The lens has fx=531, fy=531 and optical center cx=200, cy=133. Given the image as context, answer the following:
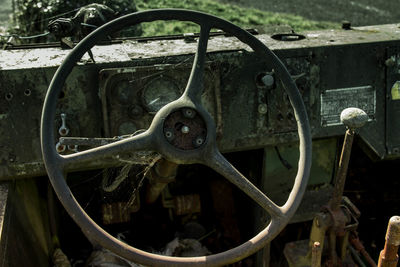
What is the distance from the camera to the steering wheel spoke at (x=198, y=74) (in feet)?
7.17

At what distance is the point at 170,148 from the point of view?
2.08 metres

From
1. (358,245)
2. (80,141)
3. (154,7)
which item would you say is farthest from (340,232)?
(154,7)

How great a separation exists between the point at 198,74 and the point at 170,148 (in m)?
0.36

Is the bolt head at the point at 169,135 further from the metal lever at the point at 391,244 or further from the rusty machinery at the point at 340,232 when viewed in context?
the metal lever at the point at 391,244

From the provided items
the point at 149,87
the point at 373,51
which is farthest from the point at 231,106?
→ the point at 373,51

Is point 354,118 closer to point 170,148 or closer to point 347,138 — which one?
point 347,138

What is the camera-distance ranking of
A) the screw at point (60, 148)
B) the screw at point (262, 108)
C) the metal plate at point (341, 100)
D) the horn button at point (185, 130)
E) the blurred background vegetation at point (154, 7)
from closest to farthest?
the horn button at point (185, 130)
the screw at point (60, 148)
the screw at point (262, 108)
the metal plate at point (341, 100)
the blurred background vegetation at point (154, 7)

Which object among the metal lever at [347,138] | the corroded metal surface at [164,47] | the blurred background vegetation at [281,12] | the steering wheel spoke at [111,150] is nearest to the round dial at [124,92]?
the corroded metal surface at [164,47]

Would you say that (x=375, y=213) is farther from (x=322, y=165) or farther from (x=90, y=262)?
(x=90, y=262)

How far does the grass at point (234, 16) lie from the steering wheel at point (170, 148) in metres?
5.21

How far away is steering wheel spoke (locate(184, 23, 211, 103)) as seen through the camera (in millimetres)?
2186

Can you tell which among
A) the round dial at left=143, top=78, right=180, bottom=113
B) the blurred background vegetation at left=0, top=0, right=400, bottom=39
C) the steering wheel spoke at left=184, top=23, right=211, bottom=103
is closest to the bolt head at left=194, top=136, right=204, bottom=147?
the steering wheel spoke at left=184, top=23, right=211, bottom=103

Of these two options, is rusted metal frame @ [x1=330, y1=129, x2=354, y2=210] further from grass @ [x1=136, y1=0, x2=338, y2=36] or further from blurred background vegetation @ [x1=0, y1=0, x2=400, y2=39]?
grass @ [x1=136, y1=0, x2=338, y2=36]

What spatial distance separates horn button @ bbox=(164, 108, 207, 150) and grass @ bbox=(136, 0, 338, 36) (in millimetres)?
5311
